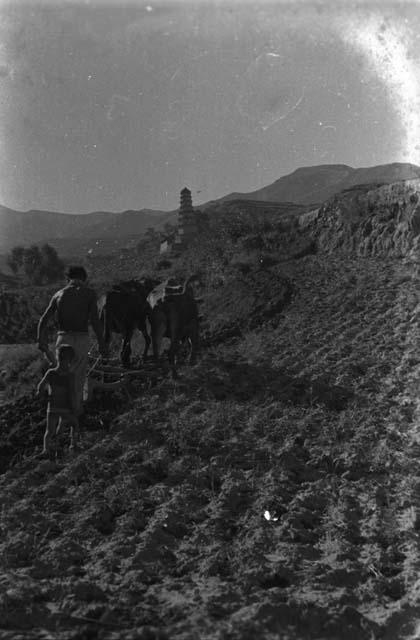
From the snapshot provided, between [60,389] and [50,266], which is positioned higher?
[50,266]

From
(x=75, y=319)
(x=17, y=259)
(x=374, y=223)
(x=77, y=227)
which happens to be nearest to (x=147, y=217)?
(x=77, y=227)

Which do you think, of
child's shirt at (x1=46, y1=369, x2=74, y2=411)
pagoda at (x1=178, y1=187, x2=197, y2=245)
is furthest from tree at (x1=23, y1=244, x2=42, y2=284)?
child's shirt at (x1=46, y1=369, x2=74, y2=411)

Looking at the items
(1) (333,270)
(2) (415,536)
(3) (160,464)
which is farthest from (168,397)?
(1) (333,270)

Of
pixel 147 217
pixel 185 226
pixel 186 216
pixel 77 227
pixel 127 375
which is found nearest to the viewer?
pixel 127 375

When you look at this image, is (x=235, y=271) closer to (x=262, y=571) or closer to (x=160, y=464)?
(x=160, y=464)

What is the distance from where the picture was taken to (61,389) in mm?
5508

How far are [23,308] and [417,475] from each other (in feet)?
66.1

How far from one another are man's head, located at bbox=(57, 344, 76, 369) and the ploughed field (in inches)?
41.4

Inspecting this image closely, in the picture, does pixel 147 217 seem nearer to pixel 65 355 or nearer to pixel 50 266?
pixel 50 266

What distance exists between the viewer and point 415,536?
3.74 metres

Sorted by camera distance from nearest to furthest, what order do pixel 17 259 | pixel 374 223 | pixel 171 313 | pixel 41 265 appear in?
pixel 171 313, pixel 374 223, pixel 41 265, pixel 17 259

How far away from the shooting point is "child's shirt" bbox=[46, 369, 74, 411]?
215 inches

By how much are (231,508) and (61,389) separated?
2.22m

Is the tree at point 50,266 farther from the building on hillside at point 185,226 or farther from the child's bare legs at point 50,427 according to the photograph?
the child's bare legs at point 50,427
